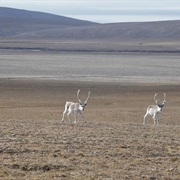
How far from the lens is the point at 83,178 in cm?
982

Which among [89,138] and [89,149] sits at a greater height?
[89,138]

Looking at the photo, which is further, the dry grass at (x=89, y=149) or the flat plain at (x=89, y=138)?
the flat plain at (x=89, y=138)

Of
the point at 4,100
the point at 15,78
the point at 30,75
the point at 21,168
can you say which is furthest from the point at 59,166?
the point at 30,75

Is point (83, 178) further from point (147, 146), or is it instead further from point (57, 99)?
point (57, 99)

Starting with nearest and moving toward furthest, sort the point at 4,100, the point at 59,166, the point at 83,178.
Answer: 1. the point at 83,178
2. the point at 59,166
3. the point at 4,100

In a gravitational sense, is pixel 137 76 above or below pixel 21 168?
above

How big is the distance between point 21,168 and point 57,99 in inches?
818

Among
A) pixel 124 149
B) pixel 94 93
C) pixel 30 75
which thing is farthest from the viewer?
pixel 30 75

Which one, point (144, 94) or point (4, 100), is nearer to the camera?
point (4, 100)

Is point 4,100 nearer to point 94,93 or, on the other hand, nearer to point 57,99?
point 57,99

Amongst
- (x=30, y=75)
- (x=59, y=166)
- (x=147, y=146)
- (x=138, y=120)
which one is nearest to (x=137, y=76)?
(x=30, y=75)

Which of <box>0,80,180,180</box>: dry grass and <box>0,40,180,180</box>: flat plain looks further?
<box>0,40,180,180</box>: flat plain

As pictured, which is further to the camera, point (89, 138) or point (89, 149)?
point (89, 138)

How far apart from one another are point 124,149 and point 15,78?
28.5 meters
